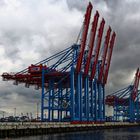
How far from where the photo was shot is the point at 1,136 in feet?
237

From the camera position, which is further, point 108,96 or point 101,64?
point 108,96

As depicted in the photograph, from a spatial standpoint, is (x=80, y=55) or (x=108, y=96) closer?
(x=80, y=55)

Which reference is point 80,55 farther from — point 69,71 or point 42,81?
point 42,81

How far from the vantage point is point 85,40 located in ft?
414

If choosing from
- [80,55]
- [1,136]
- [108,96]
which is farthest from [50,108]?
[108,96]

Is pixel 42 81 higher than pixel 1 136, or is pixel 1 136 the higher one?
pixel 42 81

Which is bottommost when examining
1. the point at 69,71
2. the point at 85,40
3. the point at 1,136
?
the point at 1,136

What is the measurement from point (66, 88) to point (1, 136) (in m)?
66.9

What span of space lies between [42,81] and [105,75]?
39.3 metres

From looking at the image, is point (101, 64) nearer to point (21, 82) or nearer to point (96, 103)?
point (96, 103)

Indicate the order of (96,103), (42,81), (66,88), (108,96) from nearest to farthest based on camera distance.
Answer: (42,81) → (66,88) → (96,103) → (108,96)

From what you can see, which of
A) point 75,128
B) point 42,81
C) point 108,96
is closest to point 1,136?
point 75,128

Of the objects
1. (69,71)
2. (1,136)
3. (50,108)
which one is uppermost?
(69,71)

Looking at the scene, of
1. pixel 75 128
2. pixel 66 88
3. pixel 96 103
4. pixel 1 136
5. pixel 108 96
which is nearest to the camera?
pixel 1 136
